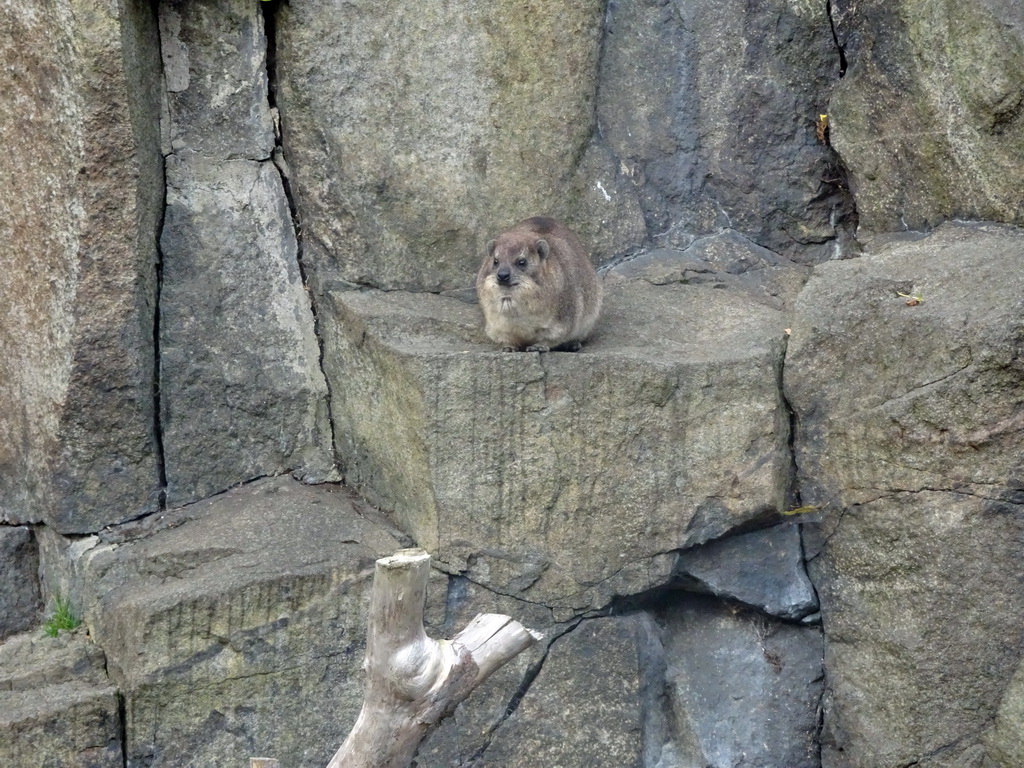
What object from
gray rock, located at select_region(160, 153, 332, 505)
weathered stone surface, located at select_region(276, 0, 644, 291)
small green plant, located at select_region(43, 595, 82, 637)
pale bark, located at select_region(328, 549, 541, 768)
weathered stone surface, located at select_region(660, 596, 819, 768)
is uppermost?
weathered stone surface, located at select_region(276, 0, 644, 291)

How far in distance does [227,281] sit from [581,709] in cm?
277

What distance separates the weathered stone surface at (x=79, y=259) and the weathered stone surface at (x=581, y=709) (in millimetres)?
2133

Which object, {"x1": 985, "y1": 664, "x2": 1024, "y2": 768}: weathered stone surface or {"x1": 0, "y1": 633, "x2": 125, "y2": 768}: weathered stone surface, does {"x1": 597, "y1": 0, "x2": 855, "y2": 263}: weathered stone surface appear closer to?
{"x1": 985, "y1": 664, "x2": 1024, "y2": 768}: weathered stone surface

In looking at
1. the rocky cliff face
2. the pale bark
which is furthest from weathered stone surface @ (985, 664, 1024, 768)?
the pale bark

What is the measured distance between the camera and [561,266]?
655 centimetres

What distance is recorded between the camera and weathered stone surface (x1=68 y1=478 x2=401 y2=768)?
5.97 metres

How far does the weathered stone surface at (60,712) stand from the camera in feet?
19.1

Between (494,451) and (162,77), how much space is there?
2506mm

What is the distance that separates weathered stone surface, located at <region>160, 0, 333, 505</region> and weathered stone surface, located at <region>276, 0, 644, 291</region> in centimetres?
18

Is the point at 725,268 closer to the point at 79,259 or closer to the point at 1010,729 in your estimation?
the point at 1010,729

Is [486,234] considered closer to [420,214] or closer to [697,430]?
[420,214]

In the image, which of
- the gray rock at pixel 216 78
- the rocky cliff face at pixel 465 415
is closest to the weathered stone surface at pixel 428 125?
Result: the rocky cliff face at pixel 465 415

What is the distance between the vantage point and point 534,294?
248 inches

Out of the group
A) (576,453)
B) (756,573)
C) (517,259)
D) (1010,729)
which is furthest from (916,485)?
(517,259)
